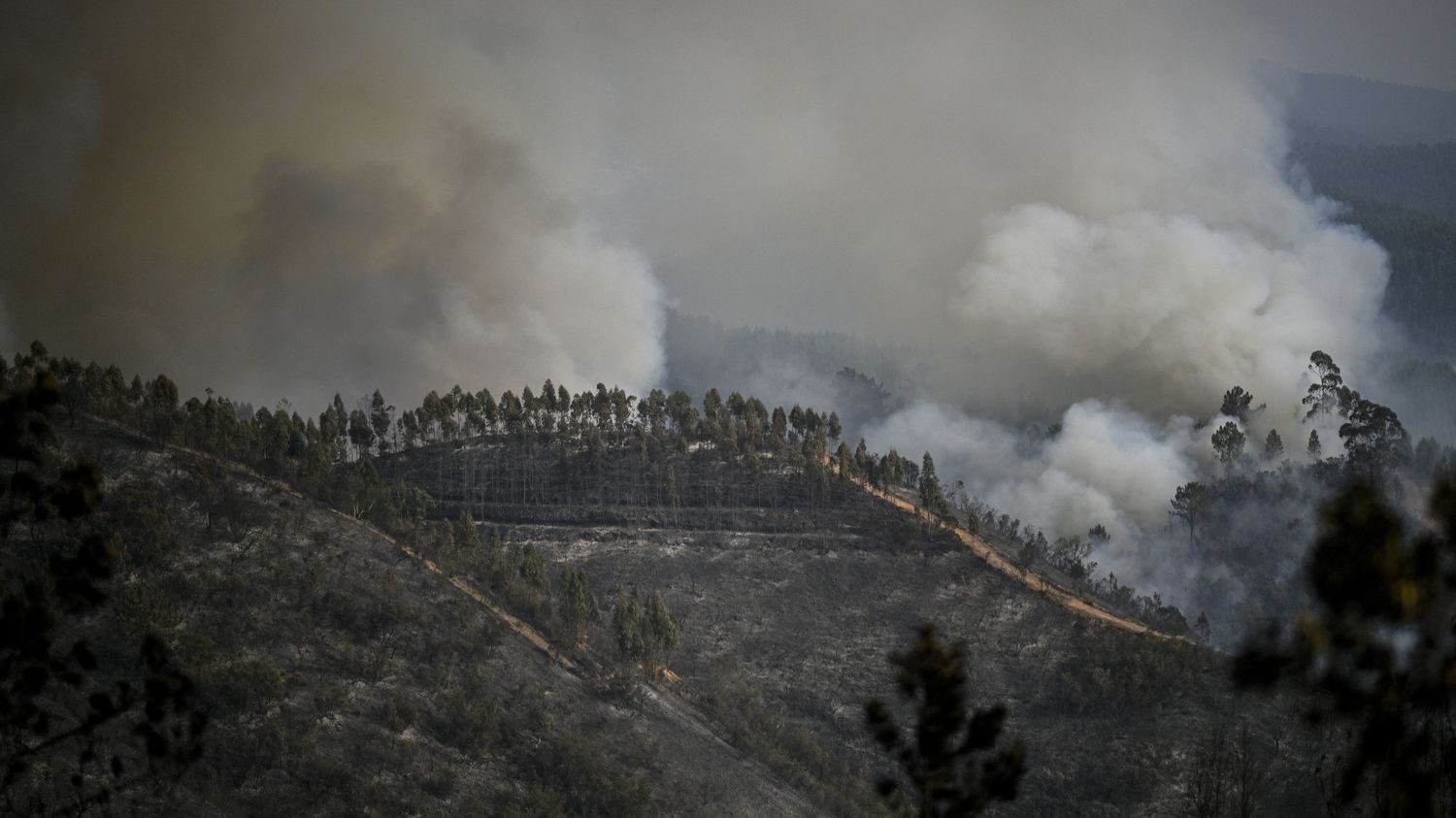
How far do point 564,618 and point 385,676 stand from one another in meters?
23.0

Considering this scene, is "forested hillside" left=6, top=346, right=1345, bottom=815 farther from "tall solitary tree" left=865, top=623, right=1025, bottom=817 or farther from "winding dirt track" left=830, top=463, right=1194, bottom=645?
"tall solitary tree" left=865, top=623, right=1025, bottom=817

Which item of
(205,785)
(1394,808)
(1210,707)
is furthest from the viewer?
(1210,707)

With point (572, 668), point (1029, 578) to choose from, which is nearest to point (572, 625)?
point (572, 668)

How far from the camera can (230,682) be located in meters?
103

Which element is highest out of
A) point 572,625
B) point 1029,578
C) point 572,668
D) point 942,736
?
point 1029,578

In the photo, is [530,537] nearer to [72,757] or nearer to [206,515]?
[206,515]

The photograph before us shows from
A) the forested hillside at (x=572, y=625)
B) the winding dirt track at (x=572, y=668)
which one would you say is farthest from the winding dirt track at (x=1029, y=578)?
the winding dirt track at (x=572, y=668)

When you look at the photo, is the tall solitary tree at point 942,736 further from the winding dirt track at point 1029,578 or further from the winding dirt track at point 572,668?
the winding dirt track at point 1029,578

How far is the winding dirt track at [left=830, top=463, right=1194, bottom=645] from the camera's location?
482 ft

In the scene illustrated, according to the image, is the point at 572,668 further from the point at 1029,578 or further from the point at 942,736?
the point at 942,736

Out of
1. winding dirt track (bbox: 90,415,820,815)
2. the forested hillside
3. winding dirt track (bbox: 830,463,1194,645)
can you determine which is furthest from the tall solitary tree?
winding dirt track (bbox: 830,463,1194,645)

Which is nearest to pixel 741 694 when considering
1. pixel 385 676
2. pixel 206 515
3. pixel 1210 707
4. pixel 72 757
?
pixel 385 676

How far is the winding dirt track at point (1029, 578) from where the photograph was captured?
5787 inches

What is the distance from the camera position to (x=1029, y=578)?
15512 cm
